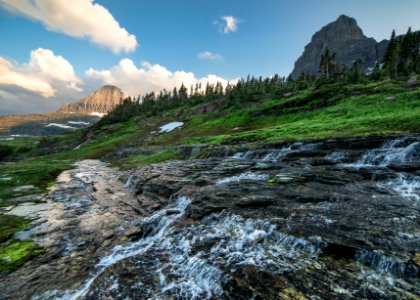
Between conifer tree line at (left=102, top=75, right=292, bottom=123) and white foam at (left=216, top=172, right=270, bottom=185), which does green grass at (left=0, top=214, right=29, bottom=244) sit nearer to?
white foam at (left=216, top=172, right=270, bottom=185)

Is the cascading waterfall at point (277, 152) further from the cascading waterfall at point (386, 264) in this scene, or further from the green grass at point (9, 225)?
the green grass at point (9, 225)

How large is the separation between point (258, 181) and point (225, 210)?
5571mm

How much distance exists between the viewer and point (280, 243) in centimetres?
948

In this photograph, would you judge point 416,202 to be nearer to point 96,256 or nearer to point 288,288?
point 288,288

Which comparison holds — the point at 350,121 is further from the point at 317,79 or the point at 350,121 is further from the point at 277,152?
the point at 317,79

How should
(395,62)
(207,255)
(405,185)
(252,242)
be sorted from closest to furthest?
(207,255) < (252,242) < (405,185) < (395,62)

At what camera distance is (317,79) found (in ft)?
317

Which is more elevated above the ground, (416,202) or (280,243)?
(416,202)

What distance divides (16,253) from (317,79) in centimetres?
10764

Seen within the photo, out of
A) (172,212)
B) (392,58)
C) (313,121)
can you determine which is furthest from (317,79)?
(172,212)

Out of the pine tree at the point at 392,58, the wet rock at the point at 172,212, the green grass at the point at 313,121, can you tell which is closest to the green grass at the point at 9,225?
the green grass at the point at 313,121

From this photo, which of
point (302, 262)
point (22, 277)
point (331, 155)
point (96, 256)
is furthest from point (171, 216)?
point (331, 155)

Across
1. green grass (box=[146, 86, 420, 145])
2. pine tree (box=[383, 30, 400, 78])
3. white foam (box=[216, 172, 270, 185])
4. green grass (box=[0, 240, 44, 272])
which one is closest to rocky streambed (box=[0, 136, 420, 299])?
white foam (box=[216, 172, 270, 185])

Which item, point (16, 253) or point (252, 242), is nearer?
point (252, 242)
